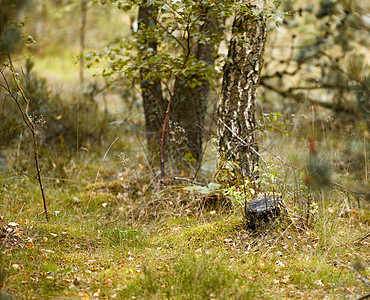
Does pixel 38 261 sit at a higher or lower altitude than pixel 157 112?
lower

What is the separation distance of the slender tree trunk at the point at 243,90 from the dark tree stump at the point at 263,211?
0.63 metres

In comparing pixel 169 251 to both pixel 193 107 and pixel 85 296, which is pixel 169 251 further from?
pixel 193 107

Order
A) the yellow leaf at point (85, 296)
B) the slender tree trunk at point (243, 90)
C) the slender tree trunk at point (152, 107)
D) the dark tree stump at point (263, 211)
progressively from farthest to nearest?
the slender tree trunk at point (152, 107) → the slender tree trunk at point (243, 90) → the dark tree stump at point (263, 211) → the yellow leaf at point (85, 296)

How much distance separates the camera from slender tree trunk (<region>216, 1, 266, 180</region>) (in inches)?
154

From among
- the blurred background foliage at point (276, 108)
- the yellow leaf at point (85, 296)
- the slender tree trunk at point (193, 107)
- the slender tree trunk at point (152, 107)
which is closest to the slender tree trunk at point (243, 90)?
the blurred background foliage at point (276, 108)

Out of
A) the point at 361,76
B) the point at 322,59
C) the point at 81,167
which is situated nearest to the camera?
the point at 361,76

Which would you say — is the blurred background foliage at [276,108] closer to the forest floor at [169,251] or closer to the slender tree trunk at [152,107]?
the slender tree trunk at [152,107]

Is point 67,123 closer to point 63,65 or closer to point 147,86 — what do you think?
point 147,86

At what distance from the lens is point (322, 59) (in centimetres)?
707

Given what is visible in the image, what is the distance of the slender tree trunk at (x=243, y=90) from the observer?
3.90 metres

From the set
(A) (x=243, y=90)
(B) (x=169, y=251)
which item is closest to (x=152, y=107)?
(A) (x=243, y=90)

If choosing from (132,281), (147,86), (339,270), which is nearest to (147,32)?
(147,86)

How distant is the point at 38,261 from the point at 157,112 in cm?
272

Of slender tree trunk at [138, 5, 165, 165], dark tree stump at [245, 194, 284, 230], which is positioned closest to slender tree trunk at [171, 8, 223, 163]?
slender tree trunk at [138, 5, 165, 165]
